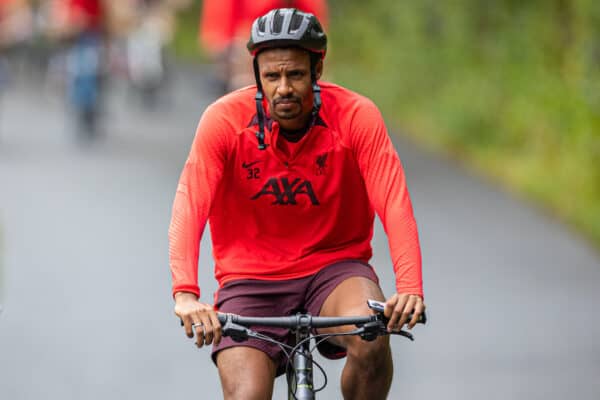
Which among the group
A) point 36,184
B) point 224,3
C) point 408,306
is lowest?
point 408,306

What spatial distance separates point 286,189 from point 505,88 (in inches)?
414

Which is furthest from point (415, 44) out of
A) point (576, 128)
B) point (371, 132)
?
point (371, 132)

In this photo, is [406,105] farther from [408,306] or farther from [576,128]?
[408,306]

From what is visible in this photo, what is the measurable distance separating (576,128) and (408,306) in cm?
810

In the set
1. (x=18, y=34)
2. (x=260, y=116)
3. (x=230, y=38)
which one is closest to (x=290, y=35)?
(x=260, y=116)

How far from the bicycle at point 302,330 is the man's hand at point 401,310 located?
30 mm

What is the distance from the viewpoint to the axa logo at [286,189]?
17.3 ft

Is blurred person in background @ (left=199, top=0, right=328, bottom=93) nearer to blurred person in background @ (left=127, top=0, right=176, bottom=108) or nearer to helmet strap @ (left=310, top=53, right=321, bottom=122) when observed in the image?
blurred person in background @ (left=127, top=0, right=176, bottom=108)

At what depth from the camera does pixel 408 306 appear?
4.76 meters

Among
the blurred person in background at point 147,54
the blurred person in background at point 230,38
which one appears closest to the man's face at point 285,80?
the blurred person in background at point 230,38

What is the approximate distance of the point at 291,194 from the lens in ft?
17.3

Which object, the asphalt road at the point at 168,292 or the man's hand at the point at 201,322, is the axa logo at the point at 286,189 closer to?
the man's hand at the point at 201,322

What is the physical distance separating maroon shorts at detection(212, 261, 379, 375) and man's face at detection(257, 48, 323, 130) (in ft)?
1.97

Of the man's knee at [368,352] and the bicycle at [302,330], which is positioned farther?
the man's knee at [368,352]
